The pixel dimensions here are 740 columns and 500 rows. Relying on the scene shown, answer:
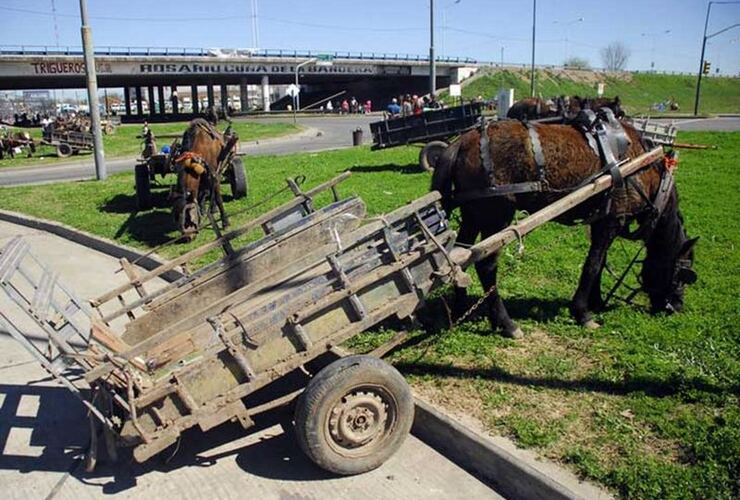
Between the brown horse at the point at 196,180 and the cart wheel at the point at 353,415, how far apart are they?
19.7 feet

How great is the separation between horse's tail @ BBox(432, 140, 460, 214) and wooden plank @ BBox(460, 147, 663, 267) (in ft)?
3.02

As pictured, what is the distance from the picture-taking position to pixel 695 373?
490 cm

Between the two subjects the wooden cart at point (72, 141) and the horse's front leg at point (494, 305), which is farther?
the wooden cart at point (72, 141)

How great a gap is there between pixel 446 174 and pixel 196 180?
5701mm

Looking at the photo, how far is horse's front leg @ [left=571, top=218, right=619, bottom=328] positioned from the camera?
19.2 feet

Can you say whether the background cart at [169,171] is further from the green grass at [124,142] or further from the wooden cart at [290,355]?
the green grass at [124,142]

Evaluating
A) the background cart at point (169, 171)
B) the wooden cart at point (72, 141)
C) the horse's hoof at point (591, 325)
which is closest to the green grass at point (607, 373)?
the horse's hoof at point (591, 325)

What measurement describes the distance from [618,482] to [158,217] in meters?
10.2

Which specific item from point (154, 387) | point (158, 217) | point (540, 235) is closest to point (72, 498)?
point (154, 387)

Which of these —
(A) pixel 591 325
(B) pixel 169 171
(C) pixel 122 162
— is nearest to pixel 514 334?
(A) pixel 591 325

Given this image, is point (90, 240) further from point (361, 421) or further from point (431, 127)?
point (431, 127)

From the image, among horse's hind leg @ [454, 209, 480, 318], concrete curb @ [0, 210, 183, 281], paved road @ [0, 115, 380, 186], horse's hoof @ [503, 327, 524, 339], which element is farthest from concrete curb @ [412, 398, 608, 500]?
paved road @ [0, 115, 380, 186]

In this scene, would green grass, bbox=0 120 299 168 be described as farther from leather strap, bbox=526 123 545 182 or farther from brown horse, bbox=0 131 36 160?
leather strap, bbox=526 123 545 182

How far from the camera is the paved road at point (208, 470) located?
4086 mm
